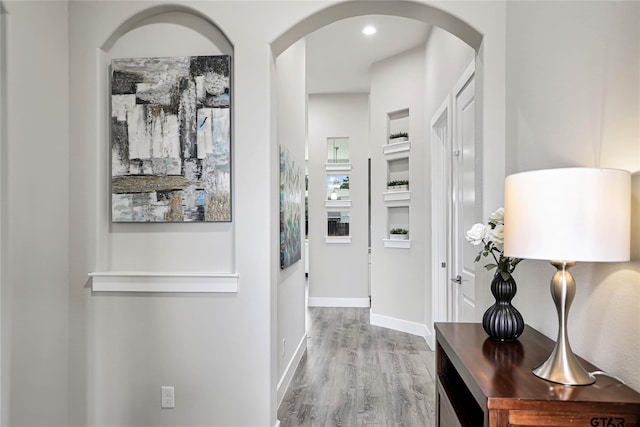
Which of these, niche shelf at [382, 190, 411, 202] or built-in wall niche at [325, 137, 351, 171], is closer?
niche shelf at [382, 190, 411, 202]

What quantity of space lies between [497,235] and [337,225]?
4542mm

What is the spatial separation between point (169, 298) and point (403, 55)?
3829mm

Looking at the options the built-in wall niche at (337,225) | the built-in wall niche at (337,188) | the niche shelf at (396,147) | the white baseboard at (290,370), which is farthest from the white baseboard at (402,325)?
the niche shelf at (396,147)

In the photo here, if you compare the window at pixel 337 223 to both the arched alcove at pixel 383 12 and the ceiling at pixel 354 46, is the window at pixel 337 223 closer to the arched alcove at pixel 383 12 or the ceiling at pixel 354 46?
the ceiling at pixel 354 46

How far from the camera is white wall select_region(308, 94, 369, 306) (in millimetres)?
5988

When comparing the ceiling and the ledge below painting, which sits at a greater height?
the ceiling

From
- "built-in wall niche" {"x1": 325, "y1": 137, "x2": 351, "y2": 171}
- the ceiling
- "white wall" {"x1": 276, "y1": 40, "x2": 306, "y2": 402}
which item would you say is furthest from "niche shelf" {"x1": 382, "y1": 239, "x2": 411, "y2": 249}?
the ceiling


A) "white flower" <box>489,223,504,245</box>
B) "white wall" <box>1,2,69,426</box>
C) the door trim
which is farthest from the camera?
the door trim

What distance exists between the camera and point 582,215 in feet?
3.53

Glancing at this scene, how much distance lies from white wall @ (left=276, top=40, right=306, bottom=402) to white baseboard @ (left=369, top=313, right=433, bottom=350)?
50.5 inches

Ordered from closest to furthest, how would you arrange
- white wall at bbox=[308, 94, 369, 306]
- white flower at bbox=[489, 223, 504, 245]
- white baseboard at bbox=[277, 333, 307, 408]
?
white flower at bbox=[489, 223, 504, 245] → white baseboard at bbox=[277, 333, 307, 408] → white wall at bbox=[308, 94, 369, 306]

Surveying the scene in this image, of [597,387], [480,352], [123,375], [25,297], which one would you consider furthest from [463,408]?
[25,297]

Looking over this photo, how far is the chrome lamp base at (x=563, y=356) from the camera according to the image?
1178 millimetres

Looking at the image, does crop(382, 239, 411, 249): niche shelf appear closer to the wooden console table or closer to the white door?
the white door
